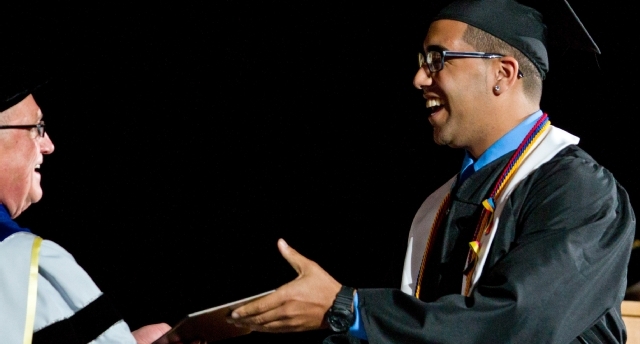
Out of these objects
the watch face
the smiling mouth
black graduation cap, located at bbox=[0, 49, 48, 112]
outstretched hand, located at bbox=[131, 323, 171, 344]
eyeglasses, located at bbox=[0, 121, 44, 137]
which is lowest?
outstretched hand, located at bbox=[131, 323, 171, 344]

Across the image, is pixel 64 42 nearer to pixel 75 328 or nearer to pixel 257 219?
pixel 257 219

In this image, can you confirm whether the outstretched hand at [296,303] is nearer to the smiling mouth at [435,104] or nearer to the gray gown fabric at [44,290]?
the gray gown fabric at [44,290]

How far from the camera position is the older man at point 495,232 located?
7.59 feet

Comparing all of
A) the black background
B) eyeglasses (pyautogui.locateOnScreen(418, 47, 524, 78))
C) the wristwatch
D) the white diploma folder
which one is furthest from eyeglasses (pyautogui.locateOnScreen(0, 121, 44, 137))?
the black background

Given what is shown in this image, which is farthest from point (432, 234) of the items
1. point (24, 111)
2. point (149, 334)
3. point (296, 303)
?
point (24, 111)

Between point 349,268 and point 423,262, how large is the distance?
4.68 feet

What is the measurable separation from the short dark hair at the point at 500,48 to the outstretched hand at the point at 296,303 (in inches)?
37.5

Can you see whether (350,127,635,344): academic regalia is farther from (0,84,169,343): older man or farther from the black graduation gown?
(0,84,169,343): older man

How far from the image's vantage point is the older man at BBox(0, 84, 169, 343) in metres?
2.34

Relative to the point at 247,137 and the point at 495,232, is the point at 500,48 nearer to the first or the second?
the point at 495,232

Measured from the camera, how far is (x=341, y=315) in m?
2.35

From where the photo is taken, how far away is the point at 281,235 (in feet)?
13.7

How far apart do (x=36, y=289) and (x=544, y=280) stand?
1.31 m

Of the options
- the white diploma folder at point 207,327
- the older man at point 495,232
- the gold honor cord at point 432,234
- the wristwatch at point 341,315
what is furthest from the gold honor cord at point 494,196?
the white diploma folder at point 207,327
